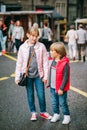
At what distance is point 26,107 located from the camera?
8.70 metres

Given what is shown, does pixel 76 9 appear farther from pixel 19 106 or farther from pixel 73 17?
pixel 19 106

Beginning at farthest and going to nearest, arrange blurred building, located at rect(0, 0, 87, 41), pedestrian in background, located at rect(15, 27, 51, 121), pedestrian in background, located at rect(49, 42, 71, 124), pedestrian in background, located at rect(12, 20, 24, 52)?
blurred building, located at rect(0, 0, 87, 41)
pedestrian in background, located at rect(12, 20, 24, 52)
pedestrian in background, located at rect(15, 27, 51, 121)
pedestrian in background, located at rect(49, 42, 71, 124)

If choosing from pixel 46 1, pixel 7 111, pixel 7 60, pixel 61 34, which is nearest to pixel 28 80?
pixel 7 111

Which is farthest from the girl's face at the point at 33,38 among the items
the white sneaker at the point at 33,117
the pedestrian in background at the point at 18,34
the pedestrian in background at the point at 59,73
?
the pedestrian in background at the point at 18,34

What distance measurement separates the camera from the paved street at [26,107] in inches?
285

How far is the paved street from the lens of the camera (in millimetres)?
7238

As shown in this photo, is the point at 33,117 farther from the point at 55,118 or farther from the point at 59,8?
the point at 59,8

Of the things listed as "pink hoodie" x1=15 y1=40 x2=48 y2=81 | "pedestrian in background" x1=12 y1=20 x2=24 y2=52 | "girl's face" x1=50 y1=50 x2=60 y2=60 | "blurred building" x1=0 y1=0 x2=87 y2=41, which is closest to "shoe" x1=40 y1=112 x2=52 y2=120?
"pink hoodie" x1=15 y1=40 x2=48 y2=81

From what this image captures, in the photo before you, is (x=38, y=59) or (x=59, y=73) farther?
(x=38, y=59)

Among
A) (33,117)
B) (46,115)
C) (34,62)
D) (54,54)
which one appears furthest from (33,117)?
(54,54)

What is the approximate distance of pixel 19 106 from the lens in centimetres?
879

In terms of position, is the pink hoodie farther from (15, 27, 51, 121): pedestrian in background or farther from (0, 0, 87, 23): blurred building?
(0, 0, 87, 23): blurred building

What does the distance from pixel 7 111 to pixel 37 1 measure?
111ft

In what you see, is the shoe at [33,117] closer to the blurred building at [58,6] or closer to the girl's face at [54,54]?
the girl's face at [54,54]
